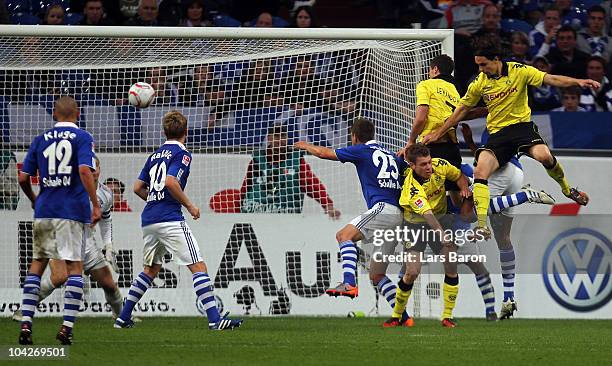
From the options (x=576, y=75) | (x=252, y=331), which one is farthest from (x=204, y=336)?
(x=576, y=75)

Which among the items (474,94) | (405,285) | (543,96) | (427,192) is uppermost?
(543,96)

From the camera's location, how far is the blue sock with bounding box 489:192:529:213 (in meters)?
12.0

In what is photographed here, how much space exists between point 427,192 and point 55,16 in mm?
5838

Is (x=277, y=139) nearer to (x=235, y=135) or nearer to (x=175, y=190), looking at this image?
(x=235, y=135)

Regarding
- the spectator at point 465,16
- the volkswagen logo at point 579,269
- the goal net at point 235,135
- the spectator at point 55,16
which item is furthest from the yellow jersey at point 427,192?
the spectator at point 55,16

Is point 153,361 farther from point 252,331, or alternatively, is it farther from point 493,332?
point 493,332

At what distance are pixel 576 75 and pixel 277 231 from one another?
17.0 ft

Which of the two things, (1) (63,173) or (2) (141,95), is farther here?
(2) (141,95)

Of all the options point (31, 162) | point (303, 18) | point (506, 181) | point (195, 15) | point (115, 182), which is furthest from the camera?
point (303, 18)

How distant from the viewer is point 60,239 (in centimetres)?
873

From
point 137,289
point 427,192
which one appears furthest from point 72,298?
point 427,192

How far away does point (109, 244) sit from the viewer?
11.8 meters

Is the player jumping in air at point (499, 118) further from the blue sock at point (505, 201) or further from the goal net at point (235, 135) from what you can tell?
the goal net at point (235, 135)

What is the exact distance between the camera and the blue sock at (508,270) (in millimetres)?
11852
